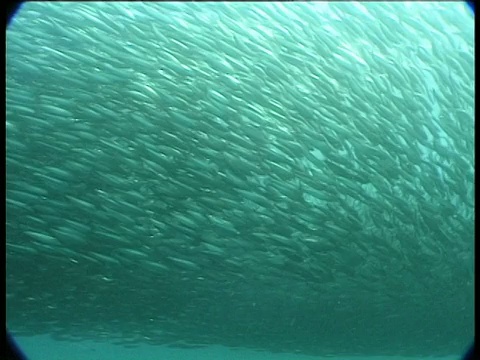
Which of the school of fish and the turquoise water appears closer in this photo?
the school of fish

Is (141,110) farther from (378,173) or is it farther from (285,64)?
(378,173)

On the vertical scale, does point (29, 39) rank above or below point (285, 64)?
below

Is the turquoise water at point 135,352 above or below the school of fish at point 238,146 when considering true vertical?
below

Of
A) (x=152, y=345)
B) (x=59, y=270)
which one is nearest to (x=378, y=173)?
(x=59, y=270)

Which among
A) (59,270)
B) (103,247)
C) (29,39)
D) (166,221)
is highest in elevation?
(29,39)

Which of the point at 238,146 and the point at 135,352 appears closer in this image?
the point at 238,146

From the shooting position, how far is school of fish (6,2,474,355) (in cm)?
681

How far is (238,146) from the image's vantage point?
347 inches

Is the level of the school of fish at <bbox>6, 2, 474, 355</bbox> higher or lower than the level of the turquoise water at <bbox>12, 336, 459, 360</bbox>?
higher

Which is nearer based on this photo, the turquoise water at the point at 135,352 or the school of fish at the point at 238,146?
the school of fish at the point at 238,146

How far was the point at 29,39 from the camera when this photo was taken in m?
6.26

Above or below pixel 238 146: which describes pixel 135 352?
below

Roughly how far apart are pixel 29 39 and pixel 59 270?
5.82m

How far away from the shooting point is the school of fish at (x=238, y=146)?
6.81 meters
